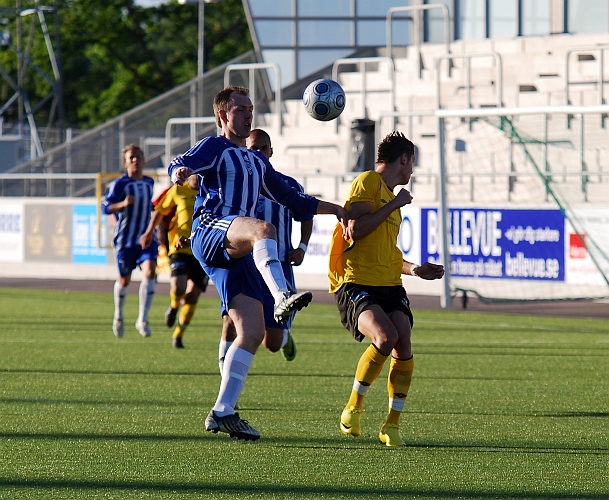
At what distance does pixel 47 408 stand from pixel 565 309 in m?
10.6

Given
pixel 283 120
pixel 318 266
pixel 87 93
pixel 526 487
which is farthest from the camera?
pixel 87 93

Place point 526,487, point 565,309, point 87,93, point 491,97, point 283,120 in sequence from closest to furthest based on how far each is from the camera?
1. point 526,487
2. point 565,309
3. point 491,97
4. point 283,120
5. point 87,93

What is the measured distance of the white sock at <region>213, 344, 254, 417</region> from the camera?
6293mm

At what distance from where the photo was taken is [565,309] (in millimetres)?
16781

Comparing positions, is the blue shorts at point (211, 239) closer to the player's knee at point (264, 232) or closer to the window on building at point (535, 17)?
the player's knee at point (264, 232)

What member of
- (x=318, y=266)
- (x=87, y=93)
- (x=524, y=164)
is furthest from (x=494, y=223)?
(x=87, y=93)

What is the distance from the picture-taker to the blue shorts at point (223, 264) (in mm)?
6254

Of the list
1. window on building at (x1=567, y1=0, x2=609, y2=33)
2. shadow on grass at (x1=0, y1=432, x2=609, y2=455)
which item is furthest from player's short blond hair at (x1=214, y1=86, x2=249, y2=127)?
window on building at (x1=567, y1=0, x2=609, y2=33)

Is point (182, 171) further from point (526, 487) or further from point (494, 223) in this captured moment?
point (494, 223)

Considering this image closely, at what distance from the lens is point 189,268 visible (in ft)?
39.3

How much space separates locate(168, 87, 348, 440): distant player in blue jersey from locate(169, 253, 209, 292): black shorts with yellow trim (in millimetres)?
5375

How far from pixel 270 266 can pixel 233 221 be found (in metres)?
0.42

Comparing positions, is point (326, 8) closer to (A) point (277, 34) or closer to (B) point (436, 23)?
(A) point (277, 34)

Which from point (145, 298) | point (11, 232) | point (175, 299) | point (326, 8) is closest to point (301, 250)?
point (175, 299)
